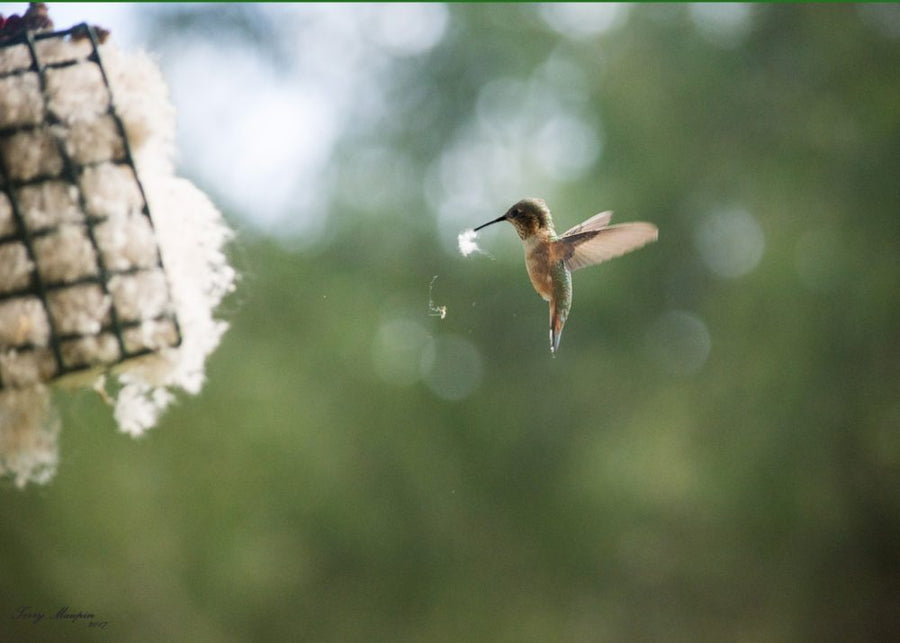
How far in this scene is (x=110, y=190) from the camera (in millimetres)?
689

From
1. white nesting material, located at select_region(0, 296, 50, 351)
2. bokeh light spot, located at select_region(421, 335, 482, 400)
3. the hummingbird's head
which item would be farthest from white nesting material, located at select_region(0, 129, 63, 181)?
bokeh light spot, located at select_region(421, 335, 482, 400)

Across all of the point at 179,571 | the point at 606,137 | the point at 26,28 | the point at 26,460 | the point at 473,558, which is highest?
the point at 606,137

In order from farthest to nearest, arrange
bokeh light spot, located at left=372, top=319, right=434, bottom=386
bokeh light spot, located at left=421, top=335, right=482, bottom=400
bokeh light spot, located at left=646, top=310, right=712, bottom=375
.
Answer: bokeh light spot, located at left=646, top=310, right=712, bottom=375
bokeh light spot, located at left=372, top=319, right=434, bottom=386
bokeh light spot, located at left=421, top=335, right=482, bottom=400

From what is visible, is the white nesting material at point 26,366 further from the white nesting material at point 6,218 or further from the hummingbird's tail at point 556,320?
the hummingbird's tail at point 556,320

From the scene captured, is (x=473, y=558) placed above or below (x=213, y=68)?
below

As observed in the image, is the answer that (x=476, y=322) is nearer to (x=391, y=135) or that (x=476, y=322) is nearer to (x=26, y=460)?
(x=391, y=135)

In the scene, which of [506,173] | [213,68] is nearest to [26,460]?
[213,68]

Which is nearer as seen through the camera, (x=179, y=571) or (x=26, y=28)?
(x=26, y=28)

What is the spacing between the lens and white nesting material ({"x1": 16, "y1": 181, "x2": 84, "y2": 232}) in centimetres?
67

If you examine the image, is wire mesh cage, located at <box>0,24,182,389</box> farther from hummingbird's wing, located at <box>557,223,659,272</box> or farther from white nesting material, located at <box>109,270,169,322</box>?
hummingbird's wing, located at <box>557,223,659,272</box>

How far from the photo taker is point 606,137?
279cm

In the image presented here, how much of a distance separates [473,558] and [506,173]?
1367mm

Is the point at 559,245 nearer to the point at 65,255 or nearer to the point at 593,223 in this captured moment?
the point at 593,223
